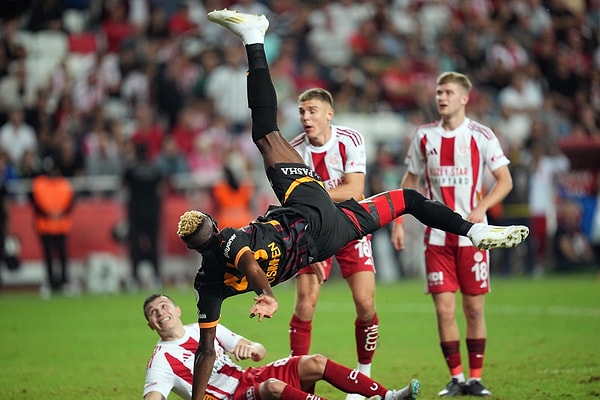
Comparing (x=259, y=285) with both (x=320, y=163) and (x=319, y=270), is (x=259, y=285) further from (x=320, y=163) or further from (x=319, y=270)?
(x=320, y=163)

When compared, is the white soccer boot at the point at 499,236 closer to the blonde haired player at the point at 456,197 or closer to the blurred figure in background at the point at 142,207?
the blonde haired player at the point at 456,197

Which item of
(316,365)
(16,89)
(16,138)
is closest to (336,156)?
(316,365)

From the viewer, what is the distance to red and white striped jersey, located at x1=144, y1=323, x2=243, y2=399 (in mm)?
8188

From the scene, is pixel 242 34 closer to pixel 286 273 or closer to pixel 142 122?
pixel 286 273

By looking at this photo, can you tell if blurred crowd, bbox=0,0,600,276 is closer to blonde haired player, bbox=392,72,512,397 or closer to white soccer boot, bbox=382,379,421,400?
blonde haired player, bbox=392,72,512,397

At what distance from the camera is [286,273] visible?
8141 mm

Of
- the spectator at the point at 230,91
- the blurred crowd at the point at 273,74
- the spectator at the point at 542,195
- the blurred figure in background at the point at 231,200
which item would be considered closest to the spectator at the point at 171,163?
the blurred crowd at the point at 273,74

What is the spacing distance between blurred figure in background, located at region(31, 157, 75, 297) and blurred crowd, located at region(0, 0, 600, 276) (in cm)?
56

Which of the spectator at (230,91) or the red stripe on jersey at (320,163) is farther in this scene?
the spectator at (230,91)

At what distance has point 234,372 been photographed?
8.27 m

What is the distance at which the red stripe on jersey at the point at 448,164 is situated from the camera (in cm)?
996

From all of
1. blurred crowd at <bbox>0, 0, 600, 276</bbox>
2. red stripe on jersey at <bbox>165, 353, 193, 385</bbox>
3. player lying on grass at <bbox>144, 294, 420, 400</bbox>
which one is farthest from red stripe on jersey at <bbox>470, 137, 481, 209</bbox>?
blurred crowd at <bbox>0, 0, 600, 276</bbox>

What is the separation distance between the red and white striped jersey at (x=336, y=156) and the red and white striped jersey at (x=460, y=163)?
765mm

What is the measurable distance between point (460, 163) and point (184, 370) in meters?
3.46
